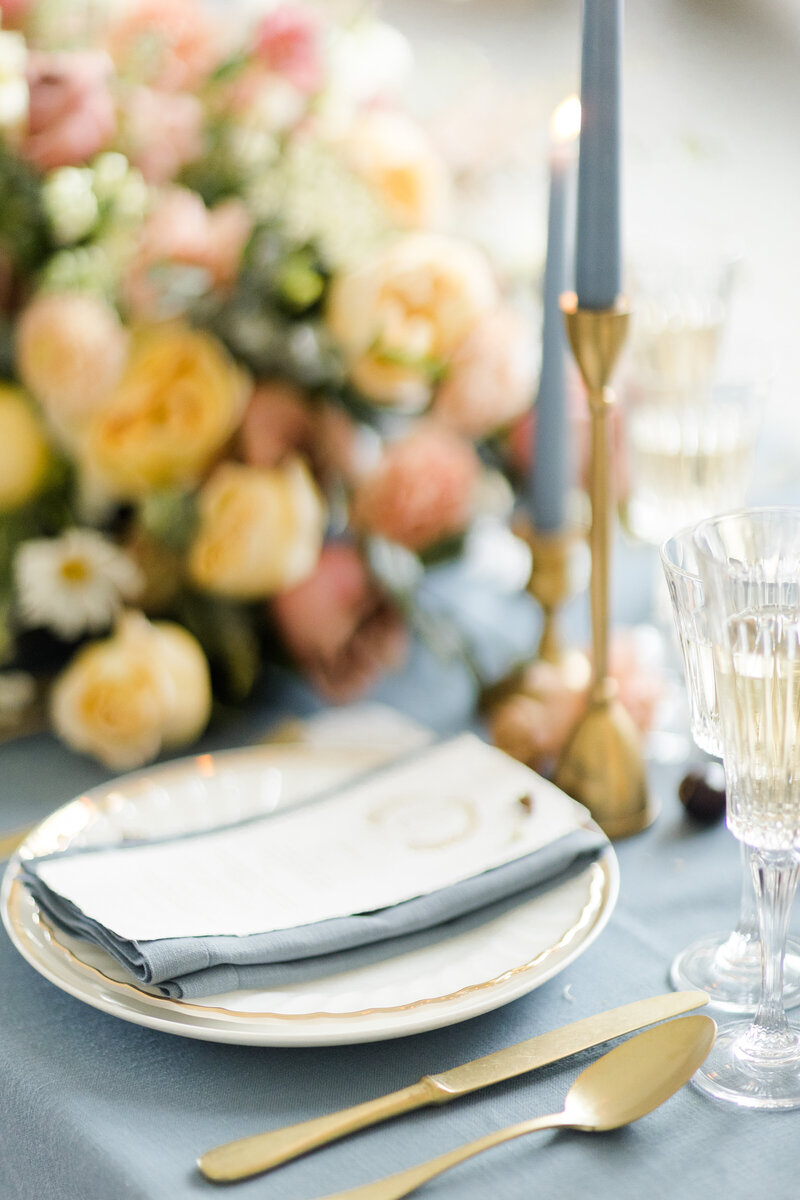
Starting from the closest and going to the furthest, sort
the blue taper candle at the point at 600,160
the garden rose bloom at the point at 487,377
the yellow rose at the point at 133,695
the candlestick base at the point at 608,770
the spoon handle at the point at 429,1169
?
the spoon handle at the point at 429,1169
the blue taper candle at the point at 600,160
the candlestick base at the point at 608,770
the yellow rose at the point at 133,695
the garden rose bloom at the point at 487,377

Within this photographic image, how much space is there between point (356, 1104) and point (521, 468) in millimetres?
681

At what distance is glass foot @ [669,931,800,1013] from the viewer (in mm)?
751

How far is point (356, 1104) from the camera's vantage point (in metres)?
0.67

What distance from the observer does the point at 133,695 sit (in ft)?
3.39

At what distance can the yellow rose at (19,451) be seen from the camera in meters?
1.08

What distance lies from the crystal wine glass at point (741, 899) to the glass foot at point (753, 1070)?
36 millimetres

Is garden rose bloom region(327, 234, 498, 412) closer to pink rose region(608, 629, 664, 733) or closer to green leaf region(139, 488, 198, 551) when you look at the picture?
green leaf region(139, 488, 198, 551)

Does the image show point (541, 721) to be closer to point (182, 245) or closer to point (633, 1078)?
point (633, 1078)

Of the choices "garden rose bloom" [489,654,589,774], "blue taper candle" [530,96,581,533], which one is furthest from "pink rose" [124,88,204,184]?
"garden rose bloom" [489,654,589,774]

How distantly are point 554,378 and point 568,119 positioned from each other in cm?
19

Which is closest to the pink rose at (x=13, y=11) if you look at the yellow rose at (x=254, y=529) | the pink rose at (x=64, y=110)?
the pink rose at (x=64, y=110)

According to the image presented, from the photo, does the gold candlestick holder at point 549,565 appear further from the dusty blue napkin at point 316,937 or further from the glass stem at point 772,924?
the glass stem at point 772,924

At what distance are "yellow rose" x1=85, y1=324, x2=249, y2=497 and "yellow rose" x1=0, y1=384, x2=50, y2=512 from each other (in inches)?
2.4

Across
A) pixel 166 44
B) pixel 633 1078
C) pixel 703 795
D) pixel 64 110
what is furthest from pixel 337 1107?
pixel 166 44
